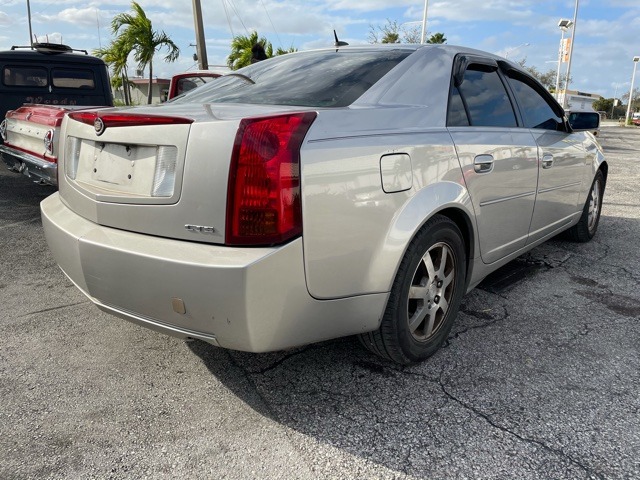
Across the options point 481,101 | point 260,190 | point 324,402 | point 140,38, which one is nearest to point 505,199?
point 481,101

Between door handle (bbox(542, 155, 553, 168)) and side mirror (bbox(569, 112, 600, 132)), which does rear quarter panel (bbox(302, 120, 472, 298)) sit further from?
side mirror (bbox(569, 112, 600, 132))

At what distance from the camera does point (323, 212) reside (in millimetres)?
2045

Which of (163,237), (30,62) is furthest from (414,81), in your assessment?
(30,62)

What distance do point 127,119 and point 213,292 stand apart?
34.1 inches

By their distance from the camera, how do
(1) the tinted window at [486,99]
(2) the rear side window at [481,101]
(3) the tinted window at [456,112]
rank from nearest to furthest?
(3) the tinted window at [456,112] < (2) the rear side window at [481,101] < (1) the tinted window at [486,99]

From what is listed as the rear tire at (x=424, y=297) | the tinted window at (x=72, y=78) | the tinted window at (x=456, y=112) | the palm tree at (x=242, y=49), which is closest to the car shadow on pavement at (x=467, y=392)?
the rear tire at (x=424, y=297)

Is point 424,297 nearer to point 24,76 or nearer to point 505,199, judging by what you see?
point 505,199

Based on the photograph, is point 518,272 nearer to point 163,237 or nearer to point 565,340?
point 565,340

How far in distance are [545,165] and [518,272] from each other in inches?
39.7

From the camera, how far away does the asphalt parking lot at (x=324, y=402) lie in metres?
2.03

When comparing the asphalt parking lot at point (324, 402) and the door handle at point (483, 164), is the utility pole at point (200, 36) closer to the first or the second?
the asphalt parking lot at point (324, 402)

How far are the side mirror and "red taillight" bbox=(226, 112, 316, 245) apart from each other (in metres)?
3.26

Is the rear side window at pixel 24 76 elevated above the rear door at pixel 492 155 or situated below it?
above

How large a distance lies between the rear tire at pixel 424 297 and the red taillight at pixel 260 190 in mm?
719
